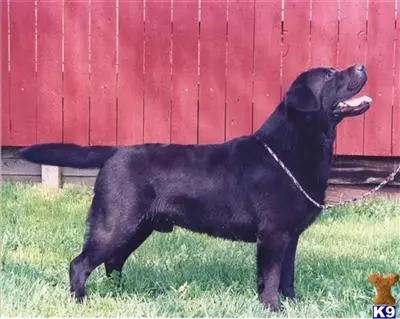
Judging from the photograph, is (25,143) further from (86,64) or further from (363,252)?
(363,252)

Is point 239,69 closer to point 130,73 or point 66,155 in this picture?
point 130,73

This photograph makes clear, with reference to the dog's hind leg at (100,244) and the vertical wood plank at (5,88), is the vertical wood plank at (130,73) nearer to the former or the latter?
the vertical wood plank at (5,88)

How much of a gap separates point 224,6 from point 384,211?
248 cm

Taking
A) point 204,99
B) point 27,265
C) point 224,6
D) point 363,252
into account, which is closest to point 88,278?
point 27,265

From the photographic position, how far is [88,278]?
4.24 metres

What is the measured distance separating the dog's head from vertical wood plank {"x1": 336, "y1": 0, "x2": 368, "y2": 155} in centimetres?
285

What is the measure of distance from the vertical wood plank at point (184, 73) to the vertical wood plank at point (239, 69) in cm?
34

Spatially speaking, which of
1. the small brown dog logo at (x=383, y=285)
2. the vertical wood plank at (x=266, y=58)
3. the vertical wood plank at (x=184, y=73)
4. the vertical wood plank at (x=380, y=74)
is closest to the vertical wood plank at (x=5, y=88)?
the vertical wood plank at (x=184, y=73)

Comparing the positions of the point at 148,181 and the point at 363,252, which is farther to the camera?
the point at 363,252

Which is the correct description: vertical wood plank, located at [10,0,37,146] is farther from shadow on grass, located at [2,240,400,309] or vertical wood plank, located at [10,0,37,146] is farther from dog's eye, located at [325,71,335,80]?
dog's eye, located at [325,71,335,80]

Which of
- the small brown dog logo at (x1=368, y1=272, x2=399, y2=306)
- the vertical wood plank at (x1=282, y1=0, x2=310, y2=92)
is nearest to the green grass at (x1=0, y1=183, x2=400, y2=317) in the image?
the small brown dog logo at (x1=368, y1=272, x2=399, y2=306)

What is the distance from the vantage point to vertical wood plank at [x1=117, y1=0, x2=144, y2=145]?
22.3 feet

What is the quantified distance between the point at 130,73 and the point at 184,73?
1.77 ft

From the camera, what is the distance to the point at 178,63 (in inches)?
268
